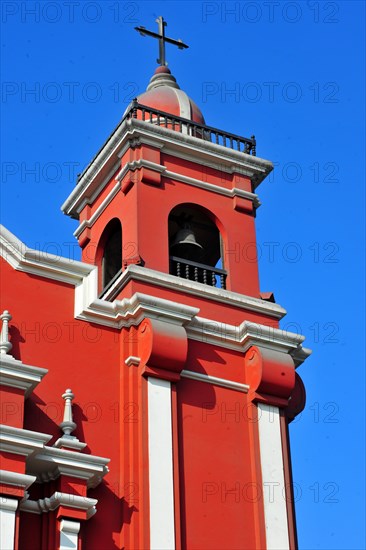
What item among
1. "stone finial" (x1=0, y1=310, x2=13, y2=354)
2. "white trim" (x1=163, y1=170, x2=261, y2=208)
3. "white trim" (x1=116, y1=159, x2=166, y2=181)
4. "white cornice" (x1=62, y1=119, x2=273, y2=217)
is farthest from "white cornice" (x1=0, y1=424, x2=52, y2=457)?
"white cornice" (x1=62, y1=119, x2=273, y2=217)

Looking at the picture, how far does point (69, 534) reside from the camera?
15.3 metres

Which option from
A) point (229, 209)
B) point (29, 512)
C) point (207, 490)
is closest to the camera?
point (29, 512)

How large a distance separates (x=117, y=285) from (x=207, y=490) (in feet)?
10.3

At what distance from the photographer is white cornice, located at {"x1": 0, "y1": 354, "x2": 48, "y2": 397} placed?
15641 millimetres

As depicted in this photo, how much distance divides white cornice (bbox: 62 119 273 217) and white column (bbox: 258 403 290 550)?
4.18m

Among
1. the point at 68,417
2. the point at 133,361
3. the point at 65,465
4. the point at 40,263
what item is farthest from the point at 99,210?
the point at 65,465

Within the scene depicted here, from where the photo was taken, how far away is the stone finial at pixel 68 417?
1620 cm

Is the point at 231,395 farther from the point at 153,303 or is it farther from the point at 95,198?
the point at 95,198

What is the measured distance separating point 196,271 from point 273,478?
11.2 feet

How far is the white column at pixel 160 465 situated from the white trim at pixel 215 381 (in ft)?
1.57

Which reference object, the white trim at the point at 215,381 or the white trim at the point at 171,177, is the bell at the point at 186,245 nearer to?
the white trim at the point at 171,177

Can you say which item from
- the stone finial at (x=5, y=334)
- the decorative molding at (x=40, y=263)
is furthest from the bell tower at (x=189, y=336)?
the stone finial at (x=5, y=334)

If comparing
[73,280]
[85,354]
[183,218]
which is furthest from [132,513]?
[183,218]

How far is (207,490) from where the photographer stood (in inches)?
660
